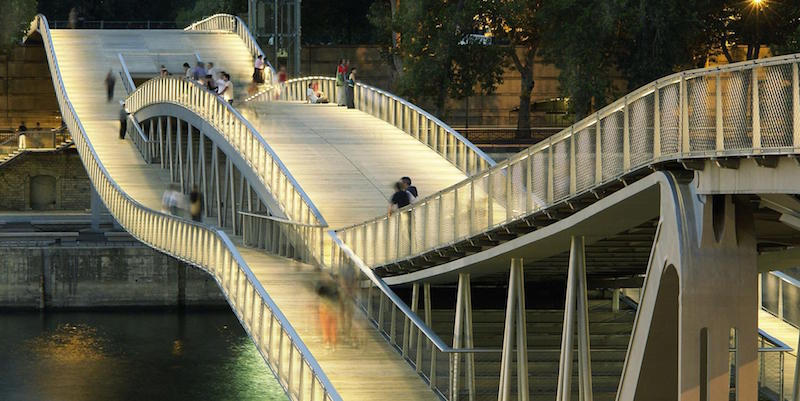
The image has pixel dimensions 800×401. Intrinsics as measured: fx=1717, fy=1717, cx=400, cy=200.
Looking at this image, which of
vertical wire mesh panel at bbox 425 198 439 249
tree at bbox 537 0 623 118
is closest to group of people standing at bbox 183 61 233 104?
tree at bbox 537 0 623 118

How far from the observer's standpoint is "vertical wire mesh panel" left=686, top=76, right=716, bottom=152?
1736cm

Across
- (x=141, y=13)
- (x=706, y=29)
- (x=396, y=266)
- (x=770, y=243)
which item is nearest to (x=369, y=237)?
(x=396, y=266)

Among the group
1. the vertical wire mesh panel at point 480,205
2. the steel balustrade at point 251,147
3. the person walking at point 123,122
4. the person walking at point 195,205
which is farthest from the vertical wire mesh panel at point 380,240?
the person walking at point 123,122

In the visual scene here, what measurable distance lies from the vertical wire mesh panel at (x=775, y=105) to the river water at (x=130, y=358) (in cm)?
2637

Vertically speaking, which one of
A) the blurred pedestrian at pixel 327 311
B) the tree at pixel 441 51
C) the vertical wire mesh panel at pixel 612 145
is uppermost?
the tree at pixel 441 51

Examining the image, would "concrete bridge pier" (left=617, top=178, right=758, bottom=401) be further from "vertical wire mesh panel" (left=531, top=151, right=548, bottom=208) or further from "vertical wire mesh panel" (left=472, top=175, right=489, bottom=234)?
"vertical wire mesh panel" (left=472, top=175, right=489, bottom=234)

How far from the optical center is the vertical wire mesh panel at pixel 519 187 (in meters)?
23.2

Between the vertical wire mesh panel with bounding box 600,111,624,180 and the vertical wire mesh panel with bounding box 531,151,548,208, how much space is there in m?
2.09

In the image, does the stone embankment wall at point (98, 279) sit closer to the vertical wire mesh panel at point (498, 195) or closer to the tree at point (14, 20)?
the tree at point (14, 20)

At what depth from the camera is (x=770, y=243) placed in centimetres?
2073

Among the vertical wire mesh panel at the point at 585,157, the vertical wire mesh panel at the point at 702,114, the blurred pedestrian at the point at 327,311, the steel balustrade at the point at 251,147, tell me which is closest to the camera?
the vertical wire mesh panel at the point at 702,114

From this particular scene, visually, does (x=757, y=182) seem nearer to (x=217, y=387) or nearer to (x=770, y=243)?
(x=770, y=243)

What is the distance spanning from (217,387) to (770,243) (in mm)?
24208

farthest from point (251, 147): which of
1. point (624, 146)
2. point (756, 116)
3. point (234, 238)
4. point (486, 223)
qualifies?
point (756, 116)
